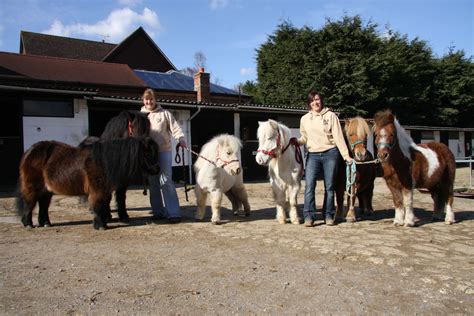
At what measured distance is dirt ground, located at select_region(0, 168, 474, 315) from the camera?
105 inches

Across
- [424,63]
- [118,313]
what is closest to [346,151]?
[118,313]

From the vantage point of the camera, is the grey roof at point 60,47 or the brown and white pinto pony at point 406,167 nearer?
the brown and white pinto pony at point 406,167

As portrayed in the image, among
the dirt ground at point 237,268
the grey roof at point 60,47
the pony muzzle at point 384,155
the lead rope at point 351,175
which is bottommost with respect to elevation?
the dirt ground at point 237,268

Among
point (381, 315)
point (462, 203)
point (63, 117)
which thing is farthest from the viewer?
point (63, 117)

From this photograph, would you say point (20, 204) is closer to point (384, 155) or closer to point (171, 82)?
point (384, 155)

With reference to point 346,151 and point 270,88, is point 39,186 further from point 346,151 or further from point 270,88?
point 270,88

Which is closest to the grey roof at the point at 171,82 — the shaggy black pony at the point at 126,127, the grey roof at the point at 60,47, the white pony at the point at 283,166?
the grey roof at the point at 60,47

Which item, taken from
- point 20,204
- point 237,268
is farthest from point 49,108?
point 237,268

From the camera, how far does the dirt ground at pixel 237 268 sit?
2.67 meters

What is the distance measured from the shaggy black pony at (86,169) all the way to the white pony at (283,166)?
1.76m

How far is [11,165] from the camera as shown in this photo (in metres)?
12.1

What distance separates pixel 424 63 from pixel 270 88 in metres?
11.9

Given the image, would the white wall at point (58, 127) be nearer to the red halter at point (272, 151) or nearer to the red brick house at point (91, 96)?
the red brick house at point (91, 96)

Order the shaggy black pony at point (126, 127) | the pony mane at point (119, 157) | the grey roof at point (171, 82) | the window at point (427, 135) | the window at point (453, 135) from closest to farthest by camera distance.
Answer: the pony mane at point (119, 157)
the shaggy black pony at point (126, 127)
the grey roof at point (171, 82)
the window at point (427, 135)
the window at point (453, 135)
